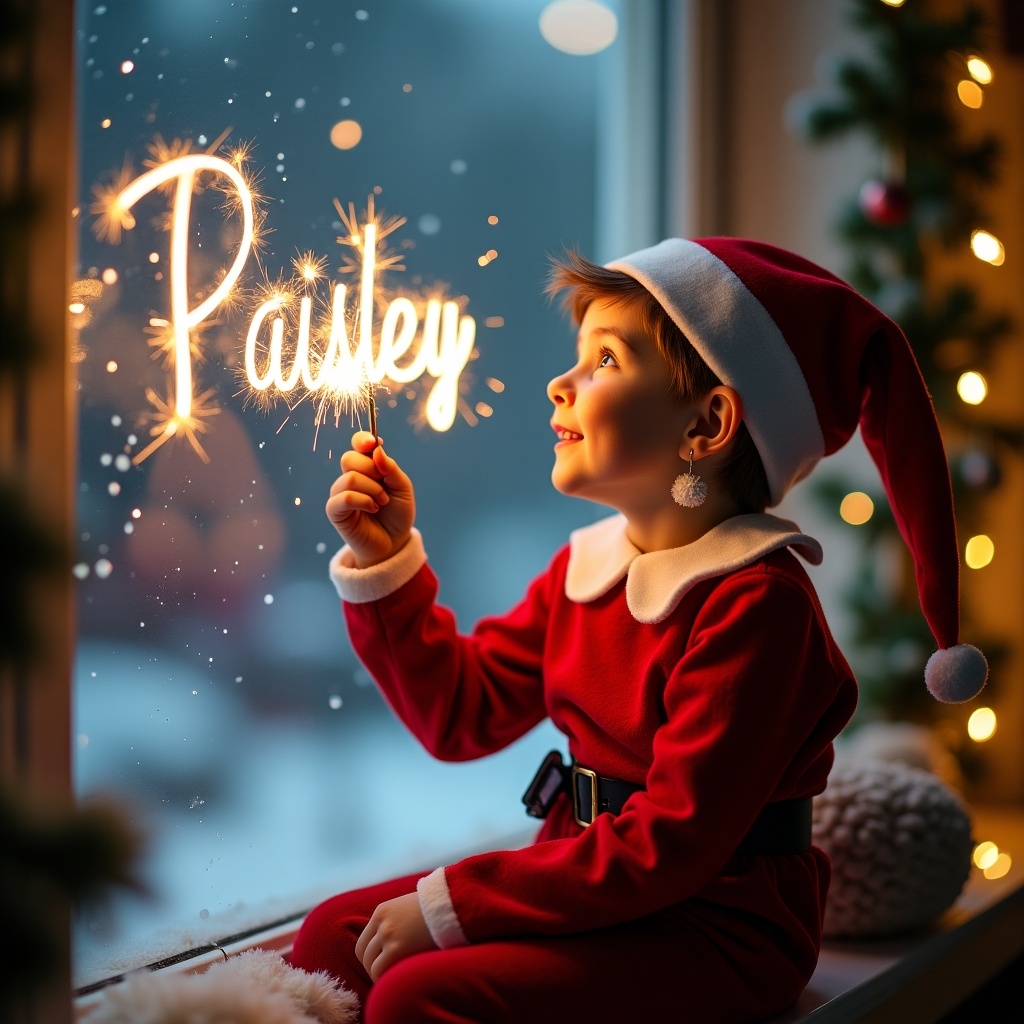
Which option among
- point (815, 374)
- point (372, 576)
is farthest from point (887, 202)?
point (372, 576)

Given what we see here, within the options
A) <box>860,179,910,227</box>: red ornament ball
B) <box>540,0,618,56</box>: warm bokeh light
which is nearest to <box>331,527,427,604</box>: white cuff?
<box>540,0,618,56</box>: warm bokeh light

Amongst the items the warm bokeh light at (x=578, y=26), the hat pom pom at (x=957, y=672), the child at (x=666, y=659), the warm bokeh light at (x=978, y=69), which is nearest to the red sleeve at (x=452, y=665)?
the child at (x=666, y=659)

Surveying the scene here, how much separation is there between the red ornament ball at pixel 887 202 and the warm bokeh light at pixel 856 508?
0.47m

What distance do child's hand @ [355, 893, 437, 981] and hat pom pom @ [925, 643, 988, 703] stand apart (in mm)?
562

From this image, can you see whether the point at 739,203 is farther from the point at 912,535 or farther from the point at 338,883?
the point at 338,883

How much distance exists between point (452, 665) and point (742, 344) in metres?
0.47

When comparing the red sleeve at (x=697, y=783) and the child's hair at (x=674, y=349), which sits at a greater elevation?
the child's hair at (x=674, y=349)

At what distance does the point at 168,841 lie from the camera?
3.54ft

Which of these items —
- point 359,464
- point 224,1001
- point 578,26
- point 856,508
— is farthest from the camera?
point 856,508

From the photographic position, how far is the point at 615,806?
109 centimetres

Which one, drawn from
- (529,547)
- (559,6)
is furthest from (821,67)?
(529,547)

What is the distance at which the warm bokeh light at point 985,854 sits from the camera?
65.5 inches

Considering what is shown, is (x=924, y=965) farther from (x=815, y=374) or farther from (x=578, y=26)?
(x=578, y=26)

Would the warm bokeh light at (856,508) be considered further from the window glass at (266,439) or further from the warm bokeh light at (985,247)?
the window glass at (266,439)
